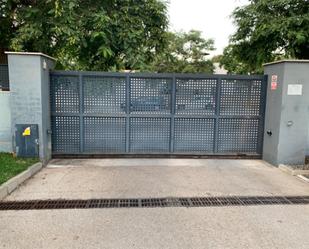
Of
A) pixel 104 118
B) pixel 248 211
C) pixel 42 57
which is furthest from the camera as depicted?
pixel 104 118

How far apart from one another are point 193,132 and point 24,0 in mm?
5701

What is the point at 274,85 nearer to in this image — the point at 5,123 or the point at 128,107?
the point at 128,107

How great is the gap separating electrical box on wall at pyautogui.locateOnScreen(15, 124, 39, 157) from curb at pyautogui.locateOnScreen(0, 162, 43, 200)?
1.14ft


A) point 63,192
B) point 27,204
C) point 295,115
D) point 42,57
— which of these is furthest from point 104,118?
point 295,115

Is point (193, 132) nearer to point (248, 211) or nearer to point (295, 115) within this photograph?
point (295, 115)

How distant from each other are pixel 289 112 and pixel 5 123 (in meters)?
5.92

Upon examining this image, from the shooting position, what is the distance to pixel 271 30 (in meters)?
10.9

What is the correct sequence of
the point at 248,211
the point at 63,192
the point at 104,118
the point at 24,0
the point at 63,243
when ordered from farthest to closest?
1. the point at 24,0
2. the point at 104,118
3. the point at 63,192
4. the point at 248,211
5. the point at 63,243

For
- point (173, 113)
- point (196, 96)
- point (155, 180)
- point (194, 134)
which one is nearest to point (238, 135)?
point (194, 134)

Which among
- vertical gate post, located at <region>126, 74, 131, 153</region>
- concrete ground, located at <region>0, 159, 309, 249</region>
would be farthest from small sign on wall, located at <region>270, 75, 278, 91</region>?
vertical gate post, located at <region>126, 74, 131, 153</region>

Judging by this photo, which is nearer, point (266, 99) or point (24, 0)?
point (266, 99)

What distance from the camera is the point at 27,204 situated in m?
3.84

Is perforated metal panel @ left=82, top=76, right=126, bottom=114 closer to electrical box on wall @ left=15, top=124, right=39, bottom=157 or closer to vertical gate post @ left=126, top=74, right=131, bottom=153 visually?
vertical gate post @ left=126, top=74, right=131, bottom=153

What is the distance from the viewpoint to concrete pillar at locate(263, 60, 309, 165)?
565cm
